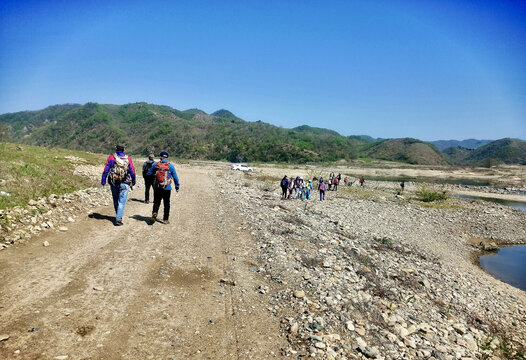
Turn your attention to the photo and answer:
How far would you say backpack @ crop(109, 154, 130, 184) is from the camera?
870 cm

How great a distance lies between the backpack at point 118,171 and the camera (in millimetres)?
8703

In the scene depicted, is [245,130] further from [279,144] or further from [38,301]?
[38,301]

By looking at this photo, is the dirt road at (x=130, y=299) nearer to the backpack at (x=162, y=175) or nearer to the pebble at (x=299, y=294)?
the pebble at (x=299, y=294)

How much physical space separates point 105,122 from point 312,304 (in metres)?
176

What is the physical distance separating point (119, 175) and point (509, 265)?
20.1 m

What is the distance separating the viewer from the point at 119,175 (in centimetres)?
875

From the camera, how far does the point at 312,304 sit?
19.6ft

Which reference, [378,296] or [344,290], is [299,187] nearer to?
[378,296]

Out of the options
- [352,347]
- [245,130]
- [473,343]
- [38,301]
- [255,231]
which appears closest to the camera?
[38,301]

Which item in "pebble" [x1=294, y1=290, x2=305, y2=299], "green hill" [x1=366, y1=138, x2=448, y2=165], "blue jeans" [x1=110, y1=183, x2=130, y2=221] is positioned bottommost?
"pebble" [x1=294, y1=290, x2=305, y2=299]

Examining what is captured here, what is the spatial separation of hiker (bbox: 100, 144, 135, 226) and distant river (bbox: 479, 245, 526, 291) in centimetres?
1719

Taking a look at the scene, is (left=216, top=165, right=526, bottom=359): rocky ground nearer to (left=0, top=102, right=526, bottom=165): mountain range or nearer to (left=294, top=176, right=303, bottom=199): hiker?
(left=294, top=176, right=303, bottom=199): hiker

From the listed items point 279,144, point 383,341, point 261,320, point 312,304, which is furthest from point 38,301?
point 279,144

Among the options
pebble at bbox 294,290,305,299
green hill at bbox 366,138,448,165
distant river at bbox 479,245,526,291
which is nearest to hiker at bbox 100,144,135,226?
pebble at bbox 294,290,305,299
